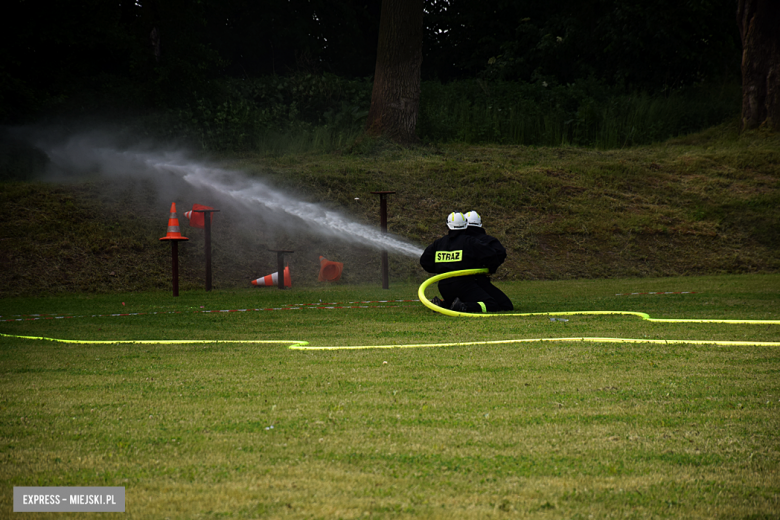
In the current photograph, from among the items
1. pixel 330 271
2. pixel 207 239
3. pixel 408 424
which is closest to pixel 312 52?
pixel 330 271

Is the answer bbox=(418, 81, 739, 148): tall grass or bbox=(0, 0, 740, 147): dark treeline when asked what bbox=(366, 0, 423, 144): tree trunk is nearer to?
bbox=(418, 81, 739, 148): tall grass

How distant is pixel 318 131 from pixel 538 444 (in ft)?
64.5

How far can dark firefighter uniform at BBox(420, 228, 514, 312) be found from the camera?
9.24m

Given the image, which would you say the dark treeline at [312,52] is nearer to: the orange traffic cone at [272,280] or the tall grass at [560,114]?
the tall grass at [560,114]

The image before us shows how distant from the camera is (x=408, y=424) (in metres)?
3.72

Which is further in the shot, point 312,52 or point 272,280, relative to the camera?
point 312,52

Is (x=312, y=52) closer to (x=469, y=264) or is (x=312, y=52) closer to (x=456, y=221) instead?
(x=456, y=221)

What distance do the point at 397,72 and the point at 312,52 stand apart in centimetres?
999

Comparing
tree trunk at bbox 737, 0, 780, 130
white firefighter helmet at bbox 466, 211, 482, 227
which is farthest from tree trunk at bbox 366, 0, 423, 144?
white firefighter helmet at bbox 466, 211, 482, 227

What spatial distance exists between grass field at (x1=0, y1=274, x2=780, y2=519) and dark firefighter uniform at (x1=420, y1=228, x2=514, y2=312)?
200cm

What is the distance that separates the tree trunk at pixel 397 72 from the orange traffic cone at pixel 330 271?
296 inches

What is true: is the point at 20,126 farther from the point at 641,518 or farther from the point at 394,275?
the point at 641,518

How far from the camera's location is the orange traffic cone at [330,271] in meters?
14.3

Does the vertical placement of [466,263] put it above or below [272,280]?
above
